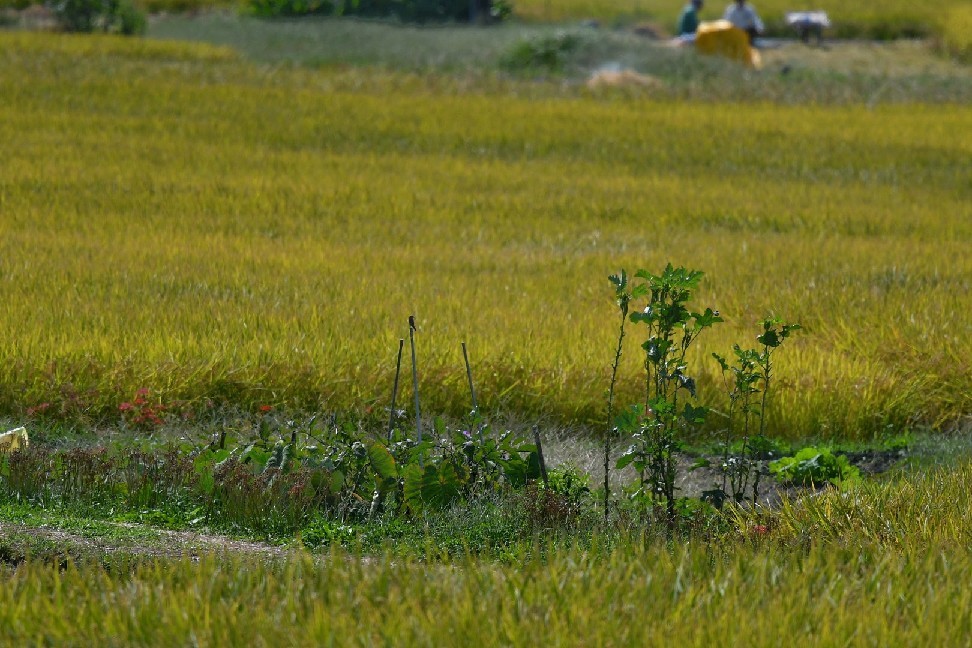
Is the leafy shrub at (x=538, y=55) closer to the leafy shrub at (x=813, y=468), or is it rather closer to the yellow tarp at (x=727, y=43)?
the yellow tarp at (x=727, y=43)

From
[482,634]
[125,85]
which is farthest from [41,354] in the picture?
[125,85]

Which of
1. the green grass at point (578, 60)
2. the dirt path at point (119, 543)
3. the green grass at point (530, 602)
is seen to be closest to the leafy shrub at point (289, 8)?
the green grass at point (578, 60)

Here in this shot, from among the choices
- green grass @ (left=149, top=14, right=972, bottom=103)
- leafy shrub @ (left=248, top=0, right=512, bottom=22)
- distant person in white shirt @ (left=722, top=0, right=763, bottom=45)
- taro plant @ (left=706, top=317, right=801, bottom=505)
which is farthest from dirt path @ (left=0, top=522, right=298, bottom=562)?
leafy shrub @ (left=248, top=0, right=512, bottom=22)

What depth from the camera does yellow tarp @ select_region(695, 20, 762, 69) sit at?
75.8ft

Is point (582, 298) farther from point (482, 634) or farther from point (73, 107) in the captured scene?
point (73, 107)

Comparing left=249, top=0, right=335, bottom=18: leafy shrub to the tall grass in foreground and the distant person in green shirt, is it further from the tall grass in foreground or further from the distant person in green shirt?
the tall grass in foreground

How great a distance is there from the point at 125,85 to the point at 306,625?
539 inches

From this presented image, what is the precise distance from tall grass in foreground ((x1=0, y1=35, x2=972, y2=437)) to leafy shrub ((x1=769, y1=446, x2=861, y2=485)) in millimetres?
913

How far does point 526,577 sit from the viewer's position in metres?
2.91

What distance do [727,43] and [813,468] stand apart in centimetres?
1893

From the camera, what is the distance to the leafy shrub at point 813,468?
5.17m

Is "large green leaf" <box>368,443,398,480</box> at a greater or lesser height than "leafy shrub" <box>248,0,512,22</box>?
lesser

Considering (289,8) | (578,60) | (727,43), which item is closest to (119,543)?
(578,60)

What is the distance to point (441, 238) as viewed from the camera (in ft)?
31.2
